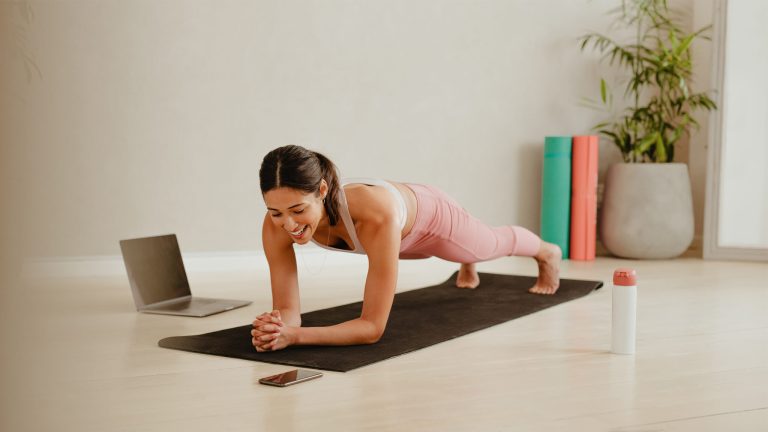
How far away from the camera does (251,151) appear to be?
3.99 metres

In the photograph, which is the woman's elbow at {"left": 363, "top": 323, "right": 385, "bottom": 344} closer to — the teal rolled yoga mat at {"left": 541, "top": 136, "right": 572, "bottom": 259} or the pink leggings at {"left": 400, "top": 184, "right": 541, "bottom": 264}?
the pink leggings at {"left": 400, "top": 184, "right": 541, "bottom": 264}

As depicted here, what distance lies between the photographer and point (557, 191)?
4695 mm

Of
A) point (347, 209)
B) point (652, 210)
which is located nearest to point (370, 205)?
point (347, 209)

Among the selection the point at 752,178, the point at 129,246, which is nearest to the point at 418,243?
the point at 129,246

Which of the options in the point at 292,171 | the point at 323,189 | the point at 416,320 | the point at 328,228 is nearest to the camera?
the point at 292,171

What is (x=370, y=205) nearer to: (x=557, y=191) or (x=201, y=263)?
(x=201, y=263)

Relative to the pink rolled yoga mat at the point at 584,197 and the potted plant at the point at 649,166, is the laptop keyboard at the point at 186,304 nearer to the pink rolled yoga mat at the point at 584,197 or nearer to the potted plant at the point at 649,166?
the pink rolled yoga mat at the point at 584,197

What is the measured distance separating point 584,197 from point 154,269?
2.64 metres

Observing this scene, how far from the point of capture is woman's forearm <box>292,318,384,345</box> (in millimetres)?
2152

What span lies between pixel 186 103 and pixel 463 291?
1605mm

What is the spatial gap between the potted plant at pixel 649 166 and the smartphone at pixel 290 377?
3.24 metres

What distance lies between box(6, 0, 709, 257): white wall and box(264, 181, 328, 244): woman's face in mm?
1376

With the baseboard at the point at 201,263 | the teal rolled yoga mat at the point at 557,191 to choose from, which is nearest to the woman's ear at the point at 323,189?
the baseboard at the point at 201,263

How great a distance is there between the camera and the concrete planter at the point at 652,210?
4.68 meters
